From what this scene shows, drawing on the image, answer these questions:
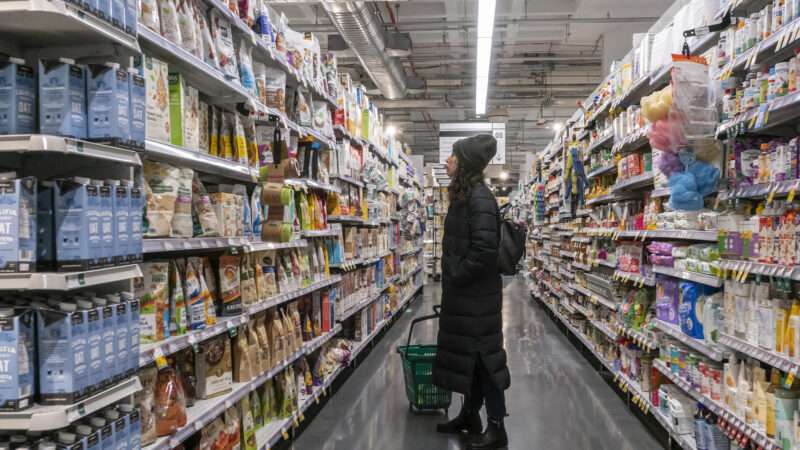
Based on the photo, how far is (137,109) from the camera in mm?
1990

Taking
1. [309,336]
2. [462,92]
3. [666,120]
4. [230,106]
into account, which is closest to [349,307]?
[309,336]

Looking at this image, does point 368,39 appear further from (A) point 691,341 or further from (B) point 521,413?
(A) point 691,341

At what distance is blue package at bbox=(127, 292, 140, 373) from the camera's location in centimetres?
197

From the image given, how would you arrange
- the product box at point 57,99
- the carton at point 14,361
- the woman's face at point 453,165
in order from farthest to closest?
the woman's face at point 453,165 < the product box at point 57,99 < the carton at point 14,361

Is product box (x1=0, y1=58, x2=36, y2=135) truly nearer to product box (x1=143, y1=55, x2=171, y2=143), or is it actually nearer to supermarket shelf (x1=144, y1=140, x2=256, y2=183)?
supermarket shelf (x1=144, y1=140, x2=256, y2=183)

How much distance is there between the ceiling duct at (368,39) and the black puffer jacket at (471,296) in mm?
5014

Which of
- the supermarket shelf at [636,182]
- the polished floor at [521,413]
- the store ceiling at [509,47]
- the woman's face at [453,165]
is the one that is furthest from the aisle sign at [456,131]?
the woman's face at [453,165]

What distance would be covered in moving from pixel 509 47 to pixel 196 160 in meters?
11.0

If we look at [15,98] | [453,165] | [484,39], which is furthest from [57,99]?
[484,39]

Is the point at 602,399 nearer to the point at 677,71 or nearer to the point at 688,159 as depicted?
the point at 688,159

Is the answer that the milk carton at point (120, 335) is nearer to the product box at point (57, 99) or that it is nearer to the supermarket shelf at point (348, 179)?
the product box at point (57, 99)

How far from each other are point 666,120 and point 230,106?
2.57 metres

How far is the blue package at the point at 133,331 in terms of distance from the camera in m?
1.97

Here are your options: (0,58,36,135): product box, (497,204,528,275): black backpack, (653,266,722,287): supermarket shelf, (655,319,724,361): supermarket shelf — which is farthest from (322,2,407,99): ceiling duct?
(0,58,36,135): product box
